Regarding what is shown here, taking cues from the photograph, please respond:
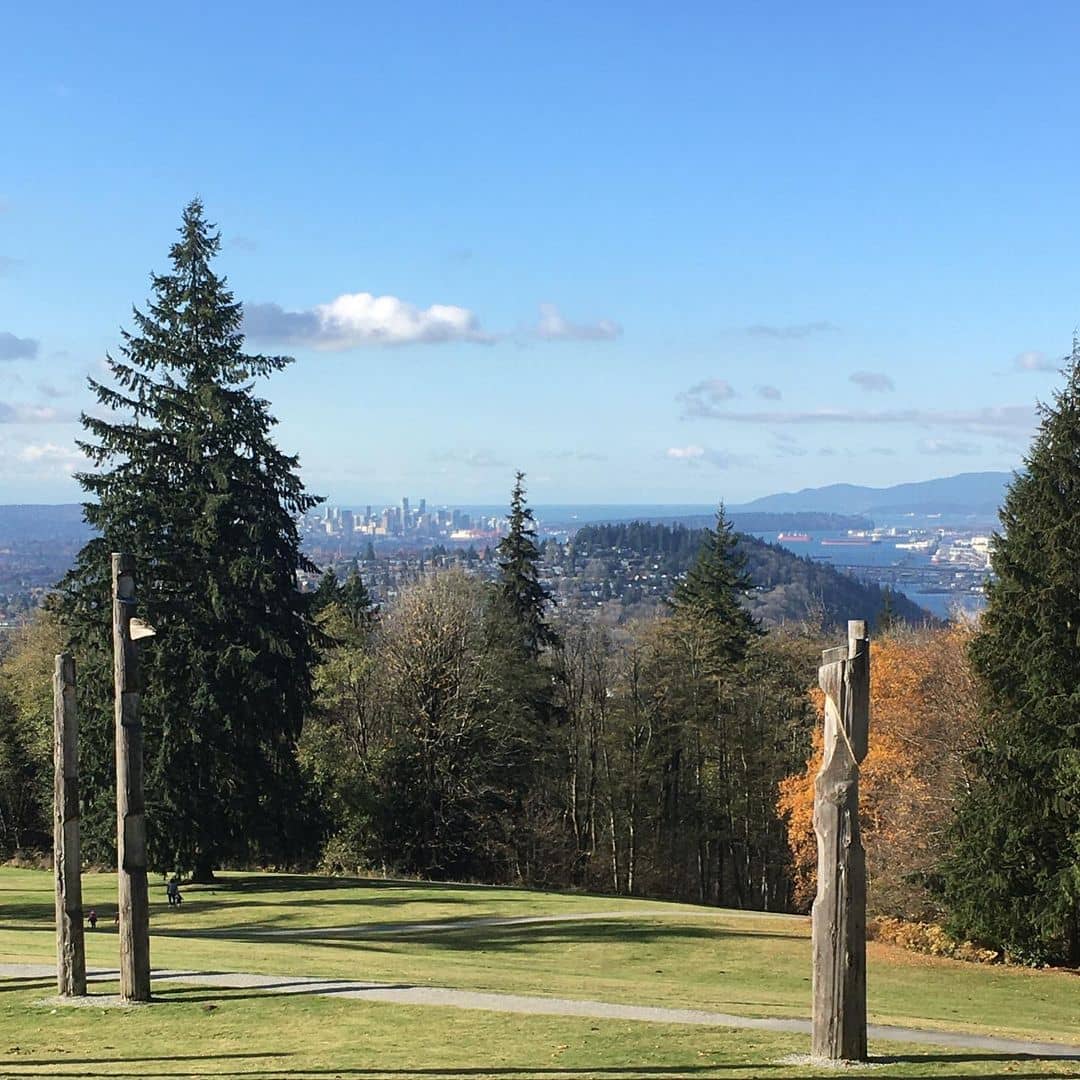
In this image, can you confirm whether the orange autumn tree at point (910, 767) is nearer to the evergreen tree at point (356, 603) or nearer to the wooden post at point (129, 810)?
the wooden post at point (129, 810)

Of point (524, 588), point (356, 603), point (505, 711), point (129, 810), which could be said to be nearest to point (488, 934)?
point (129, 810)

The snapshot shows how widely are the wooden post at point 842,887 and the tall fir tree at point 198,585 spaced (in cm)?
2556

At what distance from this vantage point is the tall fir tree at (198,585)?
114ft

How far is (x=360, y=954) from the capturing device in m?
22.8

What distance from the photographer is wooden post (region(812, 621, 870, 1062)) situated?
38.7 feet

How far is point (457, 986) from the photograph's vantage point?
1745cm

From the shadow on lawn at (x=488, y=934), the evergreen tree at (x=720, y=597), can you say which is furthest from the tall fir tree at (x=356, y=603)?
the shadow on lawn at (x=488, y=934)

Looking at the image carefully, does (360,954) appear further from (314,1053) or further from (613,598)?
(613,598)

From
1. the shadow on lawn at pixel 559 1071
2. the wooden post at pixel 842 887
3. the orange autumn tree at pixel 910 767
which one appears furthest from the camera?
the orange autumn tree at pixel 910 767

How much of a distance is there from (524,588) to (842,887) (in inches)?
1643

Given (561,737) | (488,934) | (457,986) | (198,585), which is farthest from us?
(561,737)

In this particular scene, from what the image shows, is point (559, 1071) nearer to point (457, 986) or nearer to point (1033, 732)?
point (457, 986)

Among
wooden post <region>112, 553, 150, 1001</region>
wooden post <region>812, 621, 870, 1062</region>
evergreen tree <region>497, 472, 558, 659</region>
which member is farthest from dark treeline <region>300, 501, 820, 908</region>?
wooden post <region>812, 621, 870, 1062</region>

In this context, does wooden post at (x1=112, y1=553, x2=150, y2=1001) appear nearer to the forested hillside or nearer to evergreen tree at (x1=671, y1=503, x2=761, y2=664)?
evergreen tree at (x1=671, y1=503, x2=761, y2=664)
